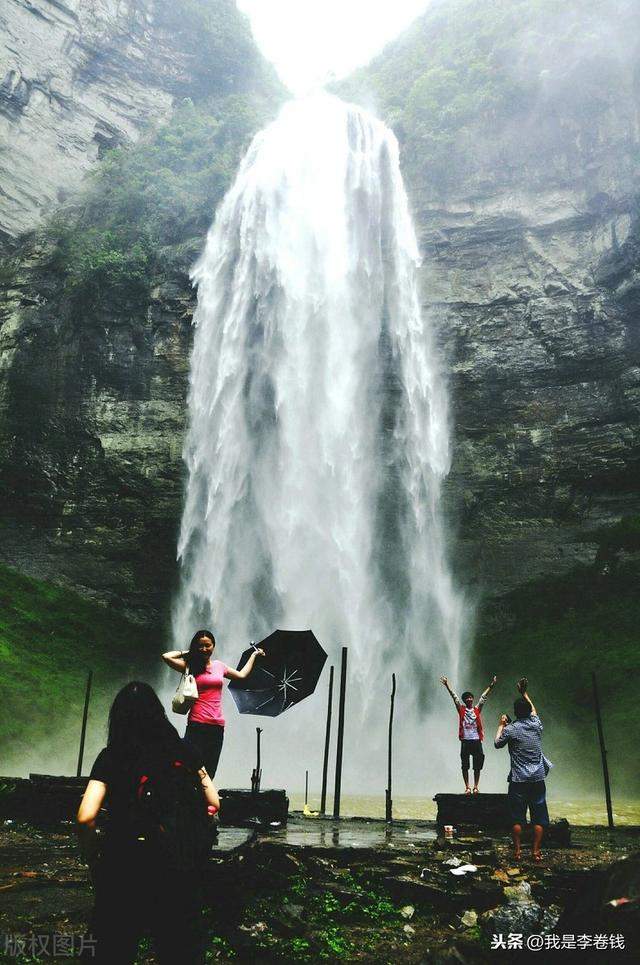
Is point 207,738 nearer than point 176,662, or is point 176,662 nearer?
point 207,738

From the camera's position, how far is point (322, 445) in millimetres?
22688

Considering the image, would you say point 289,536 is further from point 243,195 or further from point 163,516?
point 243,195

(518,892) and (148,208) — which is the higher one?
(148,208)

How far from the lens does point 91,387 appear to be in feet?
80.4

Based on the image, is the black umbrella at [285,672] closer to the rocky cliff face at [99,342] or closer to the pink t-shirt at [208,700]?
the pink t-shirt at [208,700]

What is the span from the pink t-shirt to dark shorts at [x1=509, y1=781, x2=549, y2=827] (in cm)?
288

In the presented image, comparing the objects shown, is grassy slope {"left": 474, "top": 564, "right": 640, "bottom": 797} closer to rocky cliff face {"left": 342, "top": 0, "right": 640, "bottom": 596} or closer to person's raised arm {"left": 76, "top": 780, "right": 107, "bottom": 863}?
rocky cliff face {"left": 342, "top": 0, "right": 640, "bottom": 596}

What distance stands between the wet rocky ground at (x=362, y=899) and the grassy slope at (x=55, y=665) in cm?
1268

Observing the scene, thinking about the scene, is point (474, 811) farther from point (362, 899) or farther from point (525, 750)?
point (362, 899)

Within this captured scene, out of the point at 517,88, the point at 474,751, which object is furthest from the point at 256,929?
the point at 517,88

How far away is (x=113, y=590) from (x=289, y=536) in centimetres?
658

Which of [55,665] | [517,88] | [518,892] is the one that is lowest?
[518,892]

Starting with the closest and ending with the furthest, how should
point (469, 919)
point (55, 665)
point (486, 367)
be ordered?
point (469, 919) → point (55, 665) → point (486, 367)

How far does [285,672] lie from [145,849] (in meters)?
4.96
